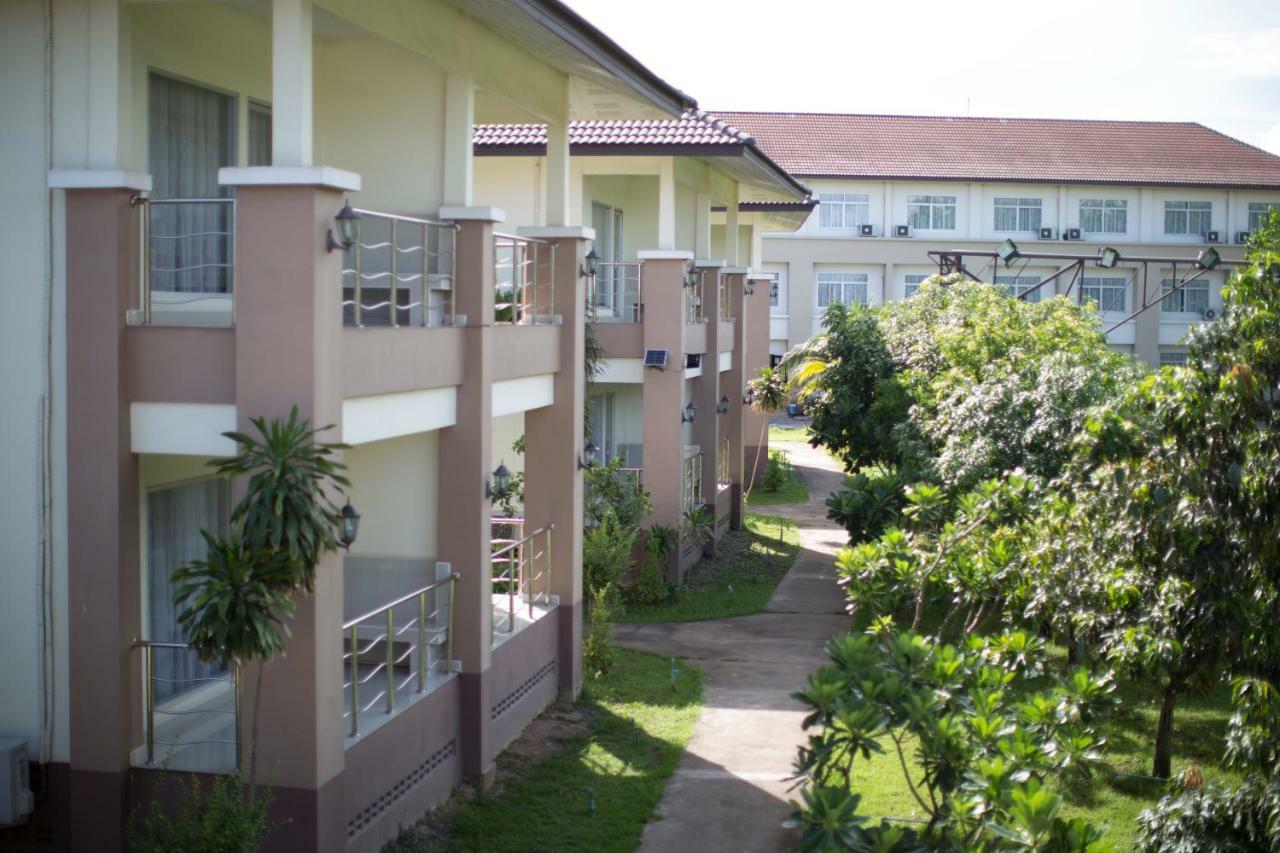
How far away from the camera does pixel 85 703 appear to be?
8789mm

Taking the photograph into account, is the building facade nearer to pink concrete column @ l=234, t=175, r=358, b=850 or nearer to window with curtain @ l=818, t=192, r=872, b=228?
window with curtain @ l=818, t=192, r=872, b=228

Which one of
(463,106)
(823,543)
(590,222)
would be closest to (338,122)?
(463,106)

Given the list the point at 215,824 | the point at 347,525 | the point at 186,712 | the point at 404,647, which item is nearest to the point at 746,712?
the point at 404,647

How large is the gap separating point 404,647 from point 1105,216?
43.0 m

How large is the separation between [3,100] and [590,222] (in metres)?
13.4

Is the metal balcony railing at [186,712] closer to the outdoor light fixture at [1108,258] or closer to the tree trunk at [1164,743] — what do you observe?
the tree trunk at [1164,743]

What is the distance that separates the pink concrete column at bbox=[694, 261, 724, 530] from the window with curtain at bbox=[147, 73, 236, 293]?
40.0 ft

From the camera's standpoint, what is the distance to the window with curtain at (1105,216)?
4938 centimetres

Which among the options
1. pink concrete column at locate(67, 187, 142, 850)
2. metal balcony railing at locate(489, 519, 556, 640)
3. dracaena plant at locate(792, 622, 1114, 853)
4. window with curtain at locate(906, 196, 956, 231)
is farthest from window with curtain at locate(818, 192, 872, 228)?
pink concrete column at locate(67, 187, 142, 850)

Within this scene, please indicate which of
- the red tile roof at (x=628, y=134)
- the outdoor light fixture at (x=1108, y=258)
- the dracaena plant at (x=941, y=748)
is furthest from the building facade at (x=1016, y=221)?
the dracaena plant at (x=941, y=748)

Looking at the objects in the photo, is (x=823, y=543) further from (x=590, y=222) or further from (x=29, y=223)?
(x=29, y=223)

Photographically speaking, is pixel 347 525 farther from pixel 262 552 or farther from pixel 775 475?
pixel 775 475

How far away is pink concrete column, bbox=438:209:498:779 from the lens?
11.6 m

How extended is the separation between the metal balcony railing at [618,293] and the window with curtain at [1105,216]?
103ft
